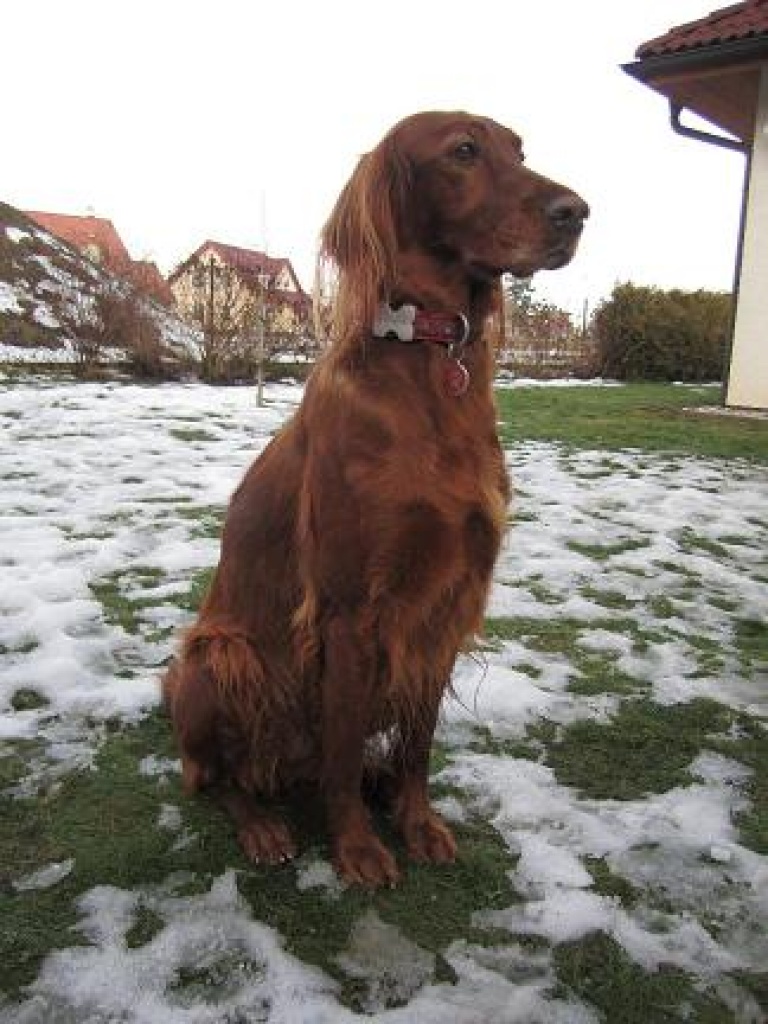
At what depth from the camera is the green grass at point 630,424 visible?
23.9ft

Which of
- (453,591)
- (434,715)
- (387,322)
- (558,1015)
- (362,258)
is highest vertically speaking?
(362,258)

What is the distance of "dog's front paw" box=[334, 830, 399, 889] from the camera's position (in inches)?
69.6

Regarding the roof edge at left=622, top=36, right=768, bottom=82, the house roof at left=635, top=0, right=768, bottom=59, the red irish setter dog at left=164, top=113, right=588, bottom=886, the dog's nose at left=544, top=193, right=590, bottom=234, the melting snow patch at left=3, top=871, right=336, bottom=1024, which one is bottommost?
the melting snow patch at left=3, top=871, right=336, bottom=1024

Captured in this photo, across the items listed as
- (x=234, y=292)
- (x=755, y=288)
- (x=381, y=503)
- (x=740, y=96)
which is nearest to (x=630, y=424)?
(x=755, y=288)

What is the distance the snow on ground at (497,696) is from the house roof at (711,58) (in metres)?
4.20

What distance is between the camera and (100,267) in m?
12.2

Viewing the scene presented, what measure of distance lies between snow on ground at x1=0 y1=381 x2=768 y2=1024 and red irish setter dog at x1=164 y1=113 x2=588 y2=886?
0.75ft

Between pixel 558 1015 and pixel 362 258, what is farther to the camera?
pixel 362 258

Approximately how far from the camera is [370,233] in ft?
5.61

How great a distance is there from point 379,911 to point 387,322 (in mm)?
1095

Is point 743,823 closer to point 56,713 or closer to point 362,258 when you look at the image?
point 362,258

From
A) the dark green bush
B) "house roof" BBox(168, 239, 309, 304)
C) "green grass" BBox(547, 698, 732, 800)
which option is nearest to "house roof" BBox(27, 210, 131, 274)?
"house roof" BBox(168, 239, 309, 304)

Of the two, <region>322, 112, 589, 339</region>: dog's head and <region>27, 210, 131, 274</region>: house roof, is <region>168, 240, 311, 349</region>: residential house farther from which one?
<region>322, 112, 589, 339</region>: dog's head

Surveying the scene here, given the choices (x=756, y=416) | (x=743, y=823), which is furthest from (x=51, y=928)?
(x=756, y=416)
